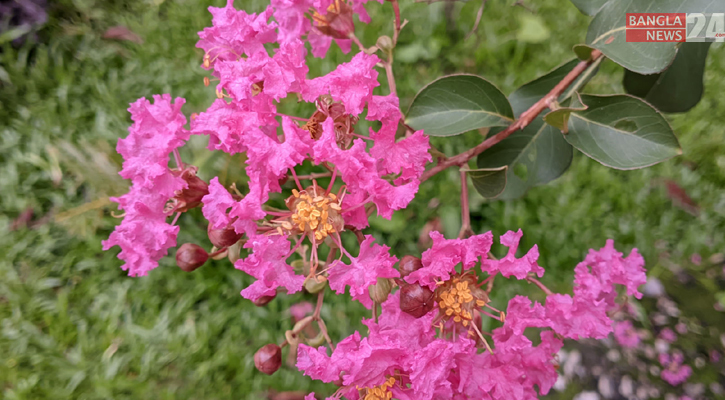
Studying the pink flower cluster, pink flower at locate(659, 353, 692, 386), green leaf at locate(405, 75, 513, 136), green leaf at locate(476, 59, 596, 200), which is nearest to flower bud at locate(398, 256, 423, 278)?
the pink flower cluster

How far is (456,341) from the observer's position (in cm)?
77

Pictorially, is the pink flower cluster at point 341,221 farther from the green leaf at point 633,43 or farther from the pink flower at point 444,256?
the green leaf at point 633,43

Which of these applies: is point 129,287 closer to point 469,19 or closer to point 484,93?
point 484,93

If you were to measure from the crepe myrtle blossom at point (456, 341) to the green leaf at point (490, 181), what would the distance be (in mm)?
114

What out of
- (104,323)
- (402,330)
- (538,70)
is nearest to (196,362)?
(104,323)

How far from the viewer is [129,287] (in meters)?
1.99

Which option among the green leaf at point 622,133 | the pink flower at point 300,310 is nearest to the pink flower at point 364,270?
the green leaf at point 622,133

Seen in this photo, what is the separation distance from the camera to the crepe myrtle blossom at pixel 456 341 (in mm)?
654

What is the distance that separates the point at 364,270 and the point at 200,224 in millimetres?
1566

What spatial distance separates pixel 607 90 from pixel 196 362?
2141 mm

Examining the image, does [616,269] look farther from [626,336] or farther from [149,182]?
[626,336]

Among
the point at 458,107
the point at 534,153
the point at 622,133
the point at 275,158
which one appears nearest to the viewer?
the point at 275,158

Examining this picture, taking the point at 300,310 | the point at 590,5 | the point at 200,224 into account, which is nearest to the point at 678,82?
the point at 590,5

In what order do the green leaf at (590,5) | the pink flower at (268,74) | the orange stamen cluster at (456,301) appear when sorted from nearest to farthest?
the pink flower at (268,74)
the orange stamen cluster at (456,301)
the green leaf at (590,5)
